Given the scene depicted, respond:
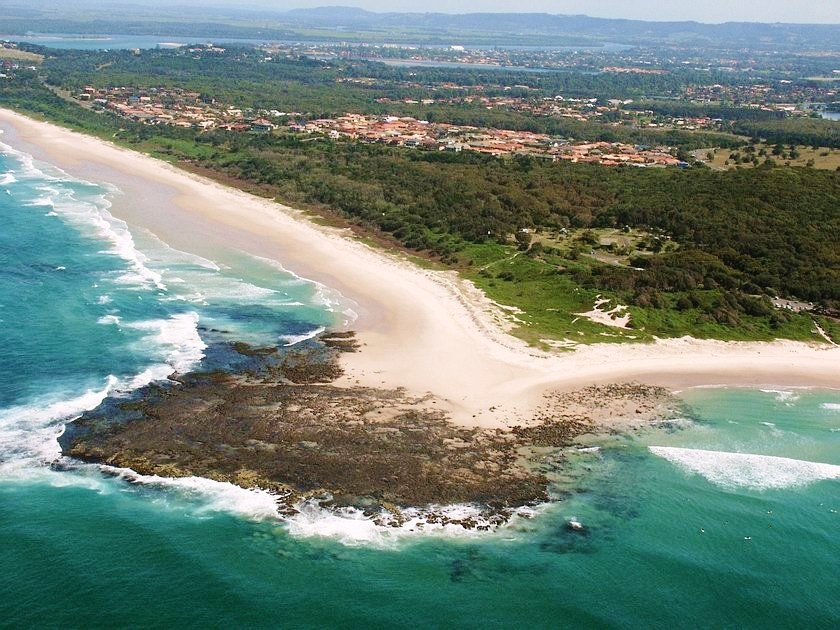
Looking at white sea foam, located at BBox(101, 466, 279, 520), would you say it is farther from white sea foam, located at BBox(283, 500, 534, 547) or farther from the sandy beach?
the sandy beach

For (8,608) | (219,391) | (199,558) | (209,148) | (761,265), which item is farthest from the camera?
(209,148)

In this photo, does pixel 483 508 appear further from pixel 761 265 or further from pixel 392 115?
pixel 392 115

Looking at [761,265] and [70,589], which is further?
[761,265]

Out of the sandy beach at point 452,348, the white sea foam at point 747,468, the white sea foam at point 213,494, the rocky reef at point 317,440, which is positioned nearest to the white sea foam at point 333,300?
the sandy beach at point 452,348

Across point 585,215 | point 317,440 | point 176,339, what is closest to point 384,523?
point 317,440

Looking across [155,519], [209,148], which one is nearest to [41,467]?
[155,519]

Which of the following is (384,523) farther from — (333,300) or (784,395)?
(333,300)

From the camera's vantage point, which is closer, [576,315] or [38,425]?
[38,425]
